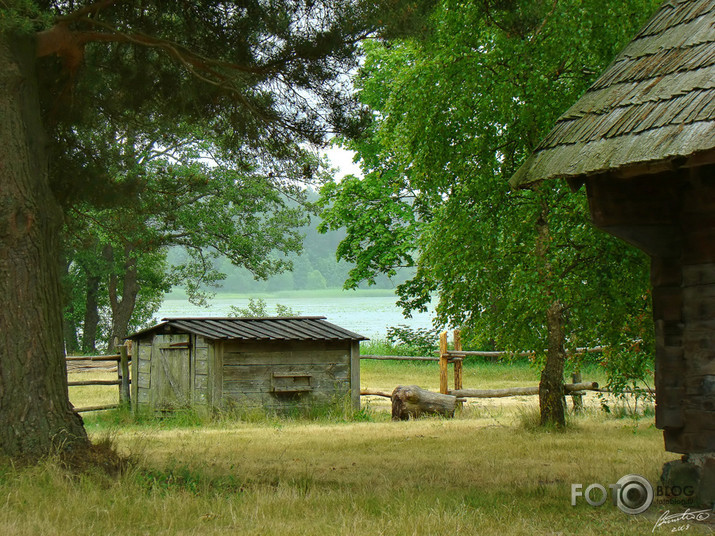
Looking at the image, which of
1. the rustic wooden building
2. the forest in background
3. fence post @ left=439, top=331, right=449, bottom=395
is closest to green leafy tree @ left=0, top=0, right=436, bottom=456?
the rustic wooden building

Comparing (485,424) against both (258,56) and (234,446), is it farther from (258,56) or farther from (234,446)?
(258,56)

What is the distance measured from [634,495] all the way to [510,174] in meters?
5.41

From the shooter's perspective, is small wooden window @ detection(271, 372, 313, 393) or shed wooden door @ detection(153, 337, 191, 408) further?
shed wooden door @ detection(153, 337, 191, 408)

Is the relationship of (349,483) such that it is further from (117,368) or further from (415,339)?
(415,339)

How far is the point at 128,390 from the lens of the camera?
54.6 feet

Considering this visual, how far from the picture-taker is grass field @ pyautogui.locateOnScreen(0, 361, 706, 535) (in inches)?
210

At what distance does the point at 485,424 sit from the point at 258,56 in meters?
7.80

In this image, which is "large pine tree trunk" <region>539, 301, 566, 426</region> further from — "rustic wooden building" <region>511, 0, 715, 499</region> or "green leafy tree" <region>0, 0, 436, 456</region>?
"rustic wooden building" <region>511, 0, 715, 499</region>

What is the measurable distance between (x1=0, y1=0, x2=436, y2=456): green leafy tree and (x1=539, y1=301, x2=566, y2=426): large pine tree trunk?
4.25 metres

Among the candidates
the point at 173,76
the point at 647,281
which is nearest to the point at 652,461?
the point at 647,281

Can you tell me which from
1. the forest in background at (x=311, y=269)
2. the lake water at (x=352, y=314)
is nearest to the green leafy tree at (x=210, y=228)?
the lake water at (x=352, y=314)

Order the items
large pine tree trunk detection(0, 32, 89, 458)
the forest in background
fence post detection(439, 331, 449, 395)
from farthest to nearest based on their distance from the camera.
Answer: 1. the forest in background
2. fence post detection(439, 331, 449, 395)
3. large pine tree trunk detection(0, 32, 89, 458)

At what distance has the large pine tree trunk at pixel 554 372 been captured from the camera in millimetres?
11062

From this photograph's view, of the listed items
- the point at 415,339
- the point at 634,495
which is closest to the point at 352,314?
the point at 415,339
